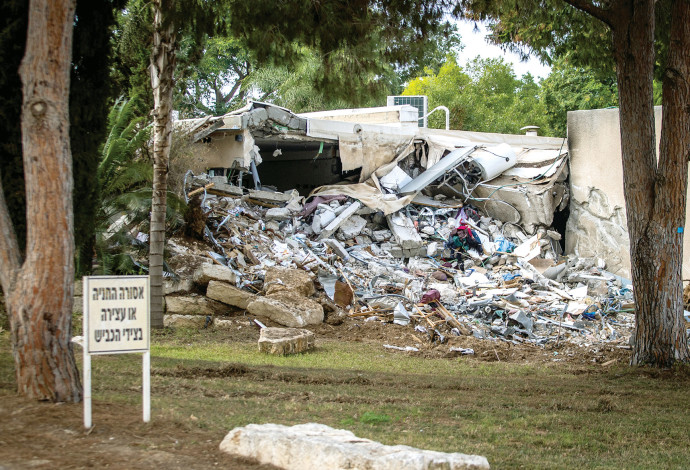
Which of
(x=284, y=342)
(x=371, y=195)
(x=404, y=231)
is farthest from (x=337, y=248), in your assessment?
(x=284, y=342)

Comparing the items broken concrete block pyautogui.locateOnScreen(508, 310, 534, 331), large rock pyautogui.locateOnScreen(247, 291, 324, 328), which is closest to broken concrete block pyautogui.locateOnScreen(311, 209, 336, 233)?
large rock pyautogui.locateOnScreen(247, 291, 324, 328)

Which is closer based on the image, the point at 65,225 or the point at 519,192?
the point at 65,225

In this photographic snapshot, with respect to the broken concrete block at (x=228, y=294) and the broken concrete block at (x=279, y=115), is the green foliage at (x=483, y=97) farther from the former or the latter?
the broken concrete block at (x=228, y=294)

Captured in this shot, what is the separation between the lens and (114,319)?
555 centimetres

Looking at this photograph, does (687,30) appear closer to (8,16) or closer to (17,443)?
(8,16)

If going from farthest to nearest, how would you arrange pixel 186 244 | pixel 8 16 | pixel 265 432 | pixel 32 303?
pixel 186 244 → pixel 8 16 → pixel 32 303 → pixel 265 432

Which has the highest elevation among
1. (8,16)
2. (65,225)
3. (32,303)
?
(8,16)

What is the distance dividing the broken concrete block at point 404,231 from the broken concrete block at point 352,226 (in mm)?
809

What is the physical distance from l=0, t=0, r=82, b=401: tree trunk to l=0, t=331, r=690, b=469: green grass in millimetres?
1022

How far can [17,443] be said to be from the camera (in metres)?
5.24

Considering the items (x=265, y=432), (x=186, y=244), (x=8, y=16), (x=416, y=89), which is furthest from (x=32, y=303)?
(x=416, y=89)

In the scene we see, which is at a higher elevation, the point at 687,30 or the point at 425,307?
the point at 687,30

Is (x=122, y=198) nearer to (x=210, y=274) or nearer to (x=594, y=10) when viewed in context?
(x=210, y=274)

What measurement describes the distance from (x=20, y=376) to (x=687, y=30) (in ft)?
34.5
